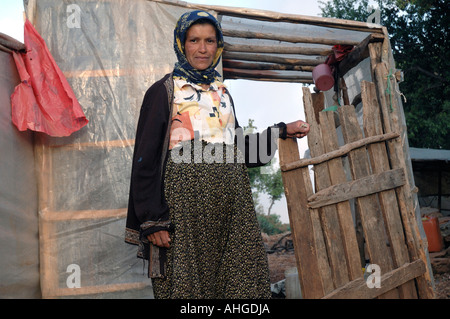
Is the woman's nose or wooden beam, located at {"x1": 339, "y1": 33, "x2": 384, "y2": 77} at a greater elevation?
wooden beam, located at {"x1": 339, "y1": 33, "x2": 384, "y2": 77}

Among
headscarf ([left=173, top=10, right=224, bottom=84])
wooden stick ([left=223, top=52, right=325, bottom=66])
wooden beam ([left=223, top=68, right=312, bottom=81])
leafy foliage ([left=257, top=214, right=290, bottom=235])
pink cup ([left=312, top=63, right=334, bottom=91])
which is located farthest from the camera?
leafy foliage ([left=257, top=214, right=290, bottom=235])

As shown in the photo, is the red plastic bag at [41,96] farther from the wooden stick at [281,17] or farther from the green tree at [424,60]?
the green tree at [424,60]

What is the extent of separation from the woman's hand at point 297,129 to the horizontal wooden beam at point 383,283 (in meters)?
1.22

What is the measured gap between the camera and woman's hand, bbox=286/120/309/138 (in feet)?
7.59

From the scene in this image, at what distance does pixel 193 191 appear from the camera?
192cm

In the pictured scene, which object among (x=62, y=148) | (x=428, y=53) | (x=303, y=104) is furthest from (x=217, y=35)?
(x=428, y=53)

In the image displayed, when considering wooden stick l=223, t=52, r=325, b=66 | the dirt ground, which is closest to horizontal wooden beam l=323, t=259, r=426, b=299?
the dirt ground

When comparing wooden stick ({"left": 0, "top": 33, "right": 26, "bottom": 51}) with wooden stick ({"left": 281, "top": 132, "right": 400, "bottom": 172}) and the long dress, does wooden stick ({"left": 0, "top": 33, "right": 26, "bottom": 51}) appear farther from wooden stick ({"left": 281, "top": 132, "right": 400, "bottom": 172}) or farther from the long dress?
wooden stick ({"left": 281, "top": 132, "right": 400, "bottom": 172})

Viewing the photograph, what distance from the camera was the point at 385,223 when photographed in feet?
10.6

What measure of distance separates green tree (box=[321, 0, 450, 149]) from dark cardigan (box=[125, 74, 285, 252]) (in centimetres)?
Answer: 961

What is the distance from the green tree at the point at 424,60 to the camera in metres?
10.1

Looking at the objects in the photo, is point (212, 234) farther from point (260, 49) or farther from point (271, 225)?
point (271, 225)

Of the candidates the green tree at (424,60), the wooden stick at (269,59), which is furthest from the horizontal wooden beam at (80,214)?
the green tree at (424,60)

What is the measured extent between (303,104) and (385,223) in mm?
1143
